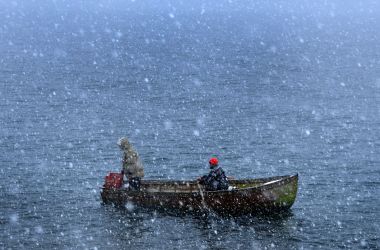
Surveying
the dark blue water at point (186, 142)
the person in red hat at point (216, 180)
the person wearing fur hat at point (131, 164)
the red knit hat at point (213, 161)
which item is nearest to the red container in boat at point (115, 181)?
the person wearing fur hat at point (131, 164)

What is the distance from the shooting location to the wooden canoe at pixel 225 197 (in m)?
28.6

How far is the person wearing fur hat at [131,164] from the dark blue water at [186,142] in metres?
1.37

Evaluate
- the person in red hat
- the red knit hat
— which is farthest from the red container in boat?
the red knit hat

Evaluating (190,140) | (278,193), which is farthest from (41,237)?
(190,140)

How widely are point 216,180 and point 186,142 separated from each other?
1477 cm

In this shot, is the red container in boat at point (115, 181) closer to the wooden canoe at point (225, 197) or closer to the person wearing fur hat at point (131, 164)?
the wooden canoe at point (225, 197)

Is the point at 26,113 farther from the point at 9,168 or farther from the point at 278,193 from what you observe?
the point at 278,193

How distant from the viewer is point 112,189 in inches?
1190

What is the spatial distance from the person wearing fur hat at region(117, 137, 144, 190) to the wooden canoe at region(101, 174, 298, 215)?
460mm

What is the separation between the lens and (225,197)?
28.8 m

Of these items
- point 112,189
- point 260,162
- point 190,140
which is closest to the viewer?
point 112,189

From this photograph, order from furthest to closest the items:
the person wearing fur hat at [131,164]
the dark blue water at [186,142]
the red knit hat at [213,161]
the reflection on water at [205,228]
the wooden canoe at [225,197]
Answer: the person wearing fur hat at [131,164]
the wooden canoe at [225,197]
the red knit hat at [213,161]
the dark blue water at [186,142]
the reflection on water at [205,228]

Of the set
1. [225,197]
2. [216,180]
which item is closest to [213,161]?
[216,180]

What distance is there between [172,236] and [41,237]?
5228mm
